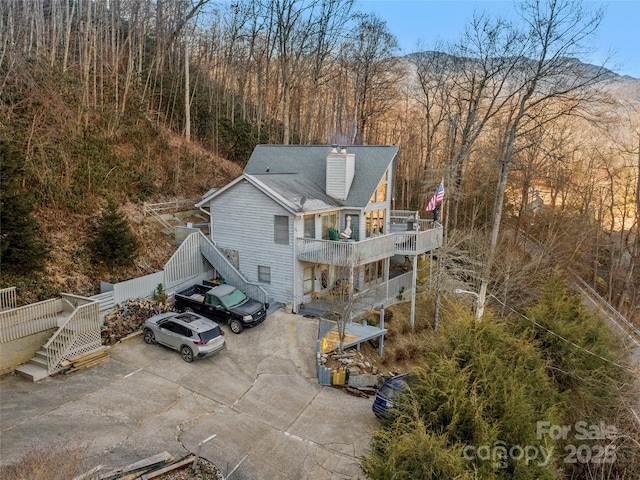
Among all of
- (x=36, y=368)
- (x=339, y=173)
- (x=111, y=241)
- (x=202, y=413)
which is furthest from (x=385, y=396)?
(x=111, y=241)

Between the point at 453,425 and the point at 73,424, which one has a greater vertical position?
the point at 453,425

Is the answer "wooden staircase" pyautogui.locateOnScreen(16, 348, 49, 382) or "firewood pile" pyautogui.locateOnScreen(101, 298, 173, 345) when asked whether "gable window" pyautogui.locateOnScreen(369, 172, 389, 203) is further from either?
"wooden staircase" pyautogui.locateOnScreen(16, 348, 49, 382)

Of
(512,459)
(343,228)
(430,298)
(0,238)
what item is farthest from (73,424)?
(430,298)

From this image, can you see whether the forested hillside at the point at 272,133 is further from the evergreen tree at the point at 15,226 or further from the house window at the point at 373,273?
the house window at the point at 373,273

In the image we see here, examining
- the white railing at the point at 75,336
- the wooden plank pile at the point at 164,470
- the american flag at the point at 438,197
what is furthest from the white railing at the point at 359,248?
the wooden plank pile at the point at 164,470

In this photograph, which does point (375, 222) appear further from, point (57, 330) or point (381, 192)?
point (57, 330)

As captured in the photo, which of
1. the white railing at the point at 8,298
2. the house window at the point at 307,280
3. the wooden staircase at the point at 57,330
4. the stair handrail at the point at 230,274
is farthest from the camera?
the house window at the point at 307,280

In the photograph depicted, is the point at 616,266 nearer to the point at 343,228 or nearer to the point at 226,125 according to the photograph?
the point at 343,228
